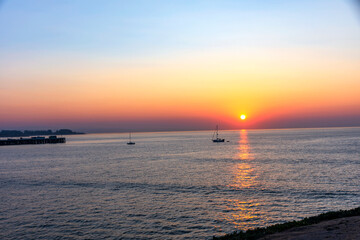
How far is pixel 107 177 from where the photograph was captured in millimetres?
50750

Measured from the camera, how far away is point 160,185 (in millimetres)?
42250

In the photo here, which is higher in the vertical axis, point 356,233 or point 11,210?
point 356,233

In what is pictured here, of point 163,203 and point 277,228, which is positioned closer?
point 277,228

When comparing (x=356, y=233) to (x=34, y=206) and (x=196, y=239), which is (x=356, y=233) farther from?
(x=34, y=206)

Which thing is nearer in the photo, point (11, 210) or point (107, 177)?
point (11, 210)

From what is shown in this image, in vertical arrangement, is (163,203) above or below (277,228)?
below

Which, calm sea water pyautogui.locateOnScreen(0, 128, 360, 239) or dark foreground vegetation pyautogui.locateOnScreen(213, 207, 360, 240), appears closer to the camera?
dark foreground vegetation pyautogui.locateOnScreen(213, 207, 360, 240)

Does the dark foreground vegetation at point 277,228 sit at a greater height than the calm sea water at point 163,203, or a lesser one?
greater

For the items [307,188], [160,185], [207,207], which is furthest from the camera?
[160,185]

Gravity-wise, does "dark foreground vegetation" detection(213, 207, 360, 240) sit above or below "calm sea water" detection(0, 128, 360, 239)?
above

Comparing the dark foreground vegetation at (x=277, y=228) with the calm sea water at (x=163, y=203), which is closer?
the dark foreground vegetation at (x=277, y=228)

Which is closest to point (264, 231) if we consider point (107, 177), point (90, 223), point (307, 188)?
point (90, 223)

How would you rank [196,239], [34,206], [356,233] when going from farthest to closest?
1. [34,206]
2. [196,239]
3. [356,233]

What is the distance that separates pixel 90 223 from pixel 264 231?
15.1 meters
